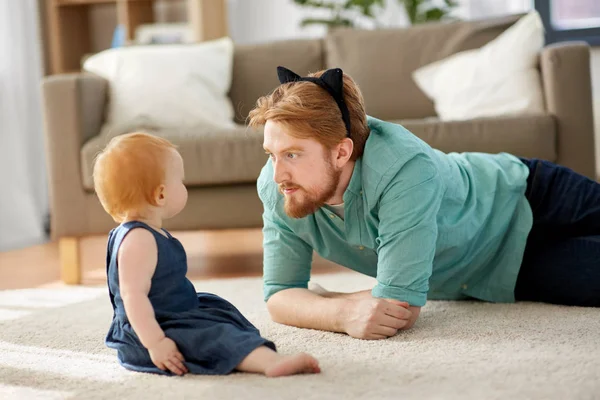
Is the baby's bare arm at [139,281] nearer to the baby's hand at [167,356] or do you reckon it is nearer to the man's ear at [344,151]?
the baby's hand at [167,356]

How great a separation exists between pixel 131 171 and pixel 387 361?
0.56 meters

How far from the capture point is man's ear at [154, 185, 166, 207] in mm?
1437

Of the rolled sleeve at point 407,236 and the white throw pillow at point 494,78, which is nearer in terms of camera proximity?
the rolled sleeve at point 407,236

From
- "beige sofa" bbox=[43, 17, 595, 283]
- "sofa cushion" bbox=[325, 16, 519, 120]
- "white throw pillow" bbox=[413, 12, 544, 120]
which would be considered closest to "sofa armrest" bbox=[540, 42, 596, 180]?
"beige sofa" bbox=[43, 17, 595, 283]

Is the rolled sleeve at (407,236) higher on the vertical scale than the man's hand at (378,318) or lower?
higher

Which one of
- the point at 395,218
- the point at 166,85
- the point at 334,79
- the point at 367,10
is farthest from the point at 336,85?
the point at 367,10

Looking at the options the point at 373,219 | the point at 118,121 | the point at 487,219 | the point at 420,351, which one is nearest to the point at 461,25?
the point at 118,121

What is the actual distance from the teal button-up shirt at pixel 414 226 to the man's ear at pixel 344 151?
0.13 ft

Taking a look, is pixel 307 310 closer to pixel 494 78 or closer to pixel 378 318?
pixel 378 318

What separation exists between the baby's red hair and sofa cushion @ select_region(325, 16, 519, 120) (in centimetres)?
195

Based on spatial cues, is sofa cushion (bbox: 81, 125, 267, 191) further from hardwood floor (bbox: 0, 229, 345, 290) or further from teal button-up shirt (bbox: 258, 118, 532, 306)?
teal button-up shirt (bbox: 258, 118, 532, 306)

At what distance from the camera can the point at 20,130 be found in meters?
4.11

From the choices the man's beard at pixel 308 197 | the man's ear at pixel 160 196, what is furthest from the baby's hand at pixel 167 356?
the man's beard at pixel 308 197

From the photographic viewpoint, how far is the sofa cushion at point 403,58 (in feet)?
10.7
